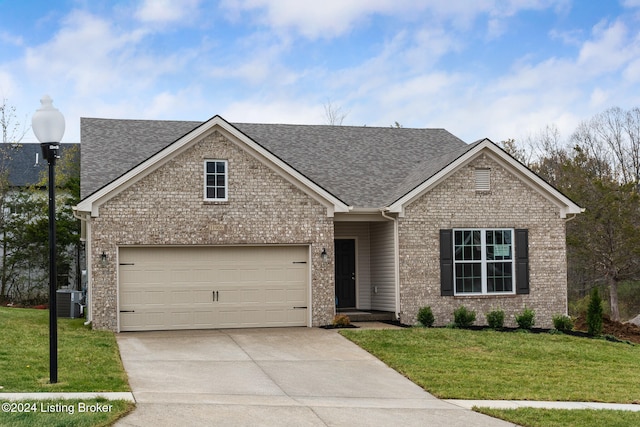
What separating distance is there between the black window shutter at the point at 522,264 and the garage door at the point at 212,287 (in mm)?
5685

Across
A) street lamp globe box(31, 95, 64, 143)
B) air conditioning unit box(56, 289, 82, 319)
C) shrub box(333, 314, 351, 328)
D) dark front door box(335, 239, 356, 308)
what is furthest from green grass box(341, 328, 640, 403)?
air conditioning unit box(56, 289, 82, 319)

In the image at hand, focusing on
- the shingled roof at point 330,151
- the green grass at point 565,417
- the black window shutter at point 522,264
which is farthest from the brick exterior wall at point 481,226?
the green grass at point 565,417

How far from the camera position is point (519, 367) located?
1449 centimetres

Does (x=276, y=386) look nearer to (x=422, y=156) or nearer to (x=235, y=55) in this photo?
(x=235, y=55)

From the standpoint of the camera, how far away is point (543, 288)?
68.2 ft

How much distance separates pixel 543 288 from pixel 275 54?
→ 10071mm

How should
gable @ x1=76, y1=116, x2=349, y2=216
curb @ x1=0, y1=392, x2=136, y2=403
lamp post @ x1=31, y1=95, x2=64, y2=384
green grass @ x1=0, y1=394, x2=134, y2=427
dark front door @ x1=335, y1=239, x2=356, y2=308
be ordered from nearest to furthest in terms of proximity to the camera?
green grass @ x1=0, y1=394, x2=134, y2=427 → curb @ x1=0, y1=392, x2=136, y2=403 → lamp post @ x1=31, y1=95, x2=64, y2=384 → gable @ x1=76, y1=116, x2=349, y2=216 → dark front door @ x1=335, y1=239, x2=356, y2=308

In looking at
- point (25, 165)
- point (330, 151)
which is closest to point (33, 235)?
point (25, 165)

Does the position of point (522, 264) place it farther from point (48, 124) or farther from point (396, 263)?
point (48, 124)

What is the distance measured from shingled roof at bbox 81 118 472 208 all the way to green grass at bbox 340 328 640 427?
470cm

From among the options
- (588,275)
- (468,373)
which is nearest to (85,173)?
(468,373)

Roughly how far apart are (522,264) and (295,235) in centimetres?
618

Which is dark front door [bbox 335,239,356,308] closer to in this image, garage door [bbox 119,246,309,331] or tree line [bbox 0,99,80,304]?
garage door [bbox 119,246,309,331]

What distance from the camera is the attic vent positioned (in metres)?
20.6
